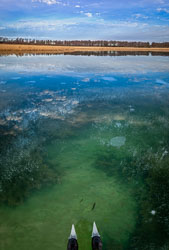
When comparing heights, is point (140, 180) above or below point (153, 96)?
below

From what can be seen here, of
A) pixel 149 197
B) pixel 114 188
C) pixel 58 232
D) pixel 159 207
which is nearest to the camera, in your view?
pixel 58 232

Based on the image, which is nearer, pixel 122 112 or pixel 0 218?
pixel 0 218

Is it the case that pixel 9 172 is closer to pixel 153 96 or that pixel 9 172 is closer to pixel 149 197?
pixel 149 197

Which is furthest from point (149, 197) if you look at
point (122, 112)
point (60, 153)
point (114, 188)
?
point (122, 112)

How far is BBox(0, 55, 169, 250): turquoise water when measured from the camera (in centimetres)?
Answer: 504

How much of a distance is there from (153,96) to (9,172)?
45.5ft

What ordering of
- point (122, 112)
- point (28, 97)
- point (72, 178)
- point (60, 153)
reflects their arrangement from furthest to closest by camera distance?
point (28, 97), point (122, 112), point (60, 153), point (72, 178)

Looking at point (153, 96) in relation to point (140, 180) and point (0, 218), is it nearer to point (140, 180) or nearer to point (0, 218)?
point (140, 180)

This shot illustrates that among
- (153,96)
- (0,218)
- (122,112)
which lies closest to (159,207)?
(0,218)

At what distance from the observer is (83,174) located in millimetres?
7324

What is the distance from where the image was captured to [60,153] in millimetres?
8555

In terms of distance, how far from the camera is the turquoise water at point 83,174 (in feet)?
16.5

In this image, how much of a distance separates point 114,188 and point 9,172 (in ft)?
12.0

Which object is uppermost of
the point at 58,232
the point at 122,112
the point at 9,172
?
the point at 122,112
